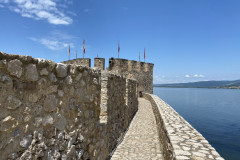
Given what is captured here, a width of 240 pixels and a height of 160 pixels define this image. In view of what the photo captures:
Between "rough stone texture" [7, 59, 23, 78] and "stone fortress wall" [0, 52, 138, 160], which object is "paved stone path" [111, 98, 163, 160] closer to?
"stone fortress wall" [0, 52, 138, 160]

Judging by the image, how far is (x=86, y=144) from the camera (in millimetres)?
2697

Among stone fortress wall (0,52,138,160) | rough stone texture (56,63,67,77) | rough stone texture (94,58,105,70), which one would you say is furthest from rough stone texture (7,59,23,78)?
rough stone texture (94,58,105,70)

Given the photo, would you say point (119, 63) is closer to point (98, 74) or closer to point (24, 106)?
point (98, 74)

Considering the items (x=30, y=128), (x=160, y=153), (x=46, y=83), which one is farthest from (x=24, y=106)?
(x=160, y=153)

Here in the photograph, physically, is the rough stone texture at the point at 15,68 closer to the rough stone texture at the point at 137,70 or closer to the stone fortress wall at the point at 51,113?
the stone fortress wall at the point at 51,113

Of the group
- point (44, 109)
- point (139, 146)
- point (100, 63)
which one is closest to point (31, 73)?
point (44, 109)

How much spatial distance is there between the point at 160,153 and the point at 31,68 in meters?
4.16

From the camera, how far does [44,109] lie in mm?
1707

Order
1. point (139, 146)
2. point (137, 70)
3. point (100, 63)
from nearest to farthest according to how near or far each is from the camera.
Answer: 1. point (139, 146)
2. point (100, 63)
3. point (137, 70)

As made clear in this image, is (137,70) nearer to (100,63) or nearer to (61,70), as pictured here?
(100,63)

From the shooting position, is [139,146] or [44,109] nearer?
[44,109]

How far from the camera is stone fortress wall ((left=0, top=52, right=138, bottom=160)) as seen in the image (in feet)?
4.39

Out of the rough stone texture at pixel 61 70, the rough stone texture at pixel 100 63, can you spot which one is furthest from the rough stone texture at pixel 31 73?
the rough stone texture at pixel 100 63

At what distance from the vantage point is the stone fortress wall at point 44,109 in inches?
52.7
